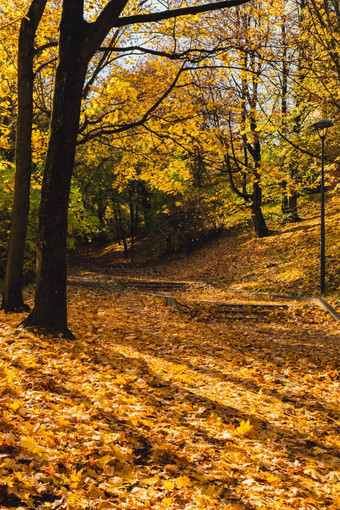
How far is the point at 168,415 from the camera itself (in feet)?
14.1

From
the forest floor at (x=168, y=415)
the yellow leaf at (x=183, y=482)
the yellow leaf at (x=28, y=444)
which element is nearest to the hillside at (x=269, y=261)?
the forest floor at (x=168, y=415)

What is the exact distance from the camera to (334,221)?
57.9 feet

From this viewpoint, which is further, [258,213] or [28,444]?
[258,213]

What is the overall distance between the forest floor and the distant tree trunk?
0.84m

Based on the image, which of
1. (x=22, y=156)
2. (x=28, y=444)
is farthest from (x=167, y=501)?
(x=22, y=156)

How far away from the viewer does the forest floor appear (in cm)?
285

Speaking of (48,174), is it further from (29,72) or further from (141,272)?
(141,272)

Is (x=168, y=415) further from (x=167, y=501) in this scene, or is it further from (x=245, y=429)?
(x=167, y=501)

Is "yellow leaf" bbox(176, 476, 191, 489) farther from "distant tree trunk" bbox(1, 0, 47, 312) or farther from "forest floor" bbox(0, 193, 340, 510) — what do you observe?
"distant tree trunk" bbox(1, 0, 47, 312)

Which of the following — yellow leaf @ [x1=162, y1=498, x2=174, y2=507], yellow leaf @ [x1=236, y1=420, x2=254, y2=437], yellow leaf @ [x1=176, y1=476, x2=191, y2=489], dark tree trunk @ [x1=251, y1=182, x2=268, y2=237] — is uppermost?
dark tree trunk @ [x1=251, y1=182, x2=268, y2=237]

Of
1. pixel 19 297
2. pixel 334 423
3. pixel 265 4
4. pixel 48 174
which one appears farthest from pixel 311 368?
pixel 265 4

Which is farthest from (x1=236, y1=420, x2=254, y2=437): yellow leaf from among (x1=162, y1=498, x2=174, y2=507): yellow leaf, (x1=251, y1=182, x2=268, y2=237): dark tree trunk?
(x1=251, y1=182, x2=268, y2=237): dark tree trunk

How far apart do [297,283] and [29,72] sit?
1092 cm

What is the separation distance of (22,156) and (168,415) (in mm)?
6399
